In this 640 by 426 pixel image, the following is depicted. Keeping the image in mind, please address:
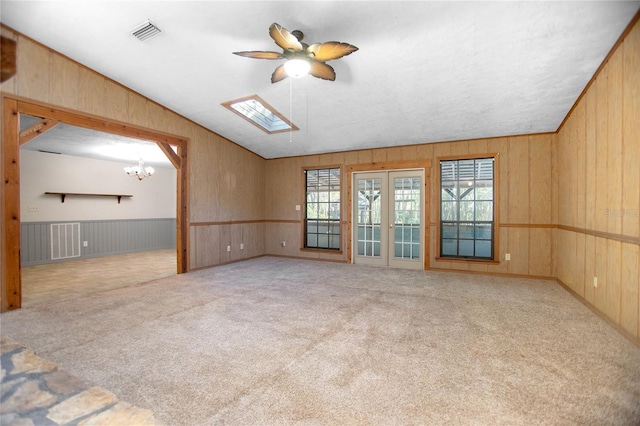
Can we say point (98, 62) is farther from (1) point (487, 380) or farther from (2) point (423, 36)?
(1) point (487, 380)

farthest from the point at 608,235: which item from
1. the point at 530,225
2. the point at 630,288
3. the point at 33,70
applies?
the point at 33,70

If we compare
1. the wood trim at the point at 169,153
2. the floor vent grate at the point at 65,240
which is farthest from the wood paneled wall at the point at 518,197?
the floor vent grate at the point at 65,240

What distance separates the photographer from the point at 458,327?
2.96 meters

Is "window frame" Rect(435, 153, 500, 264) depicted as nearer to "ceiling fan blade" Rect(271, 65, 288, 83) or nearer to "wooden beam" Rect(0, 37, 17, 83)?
"ceiling fan blade" Rect(271, 65, 288, 83)

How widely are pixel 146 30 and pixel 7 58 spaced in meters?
2.79

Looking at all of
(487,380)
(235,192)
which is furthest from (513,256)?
(235,192)

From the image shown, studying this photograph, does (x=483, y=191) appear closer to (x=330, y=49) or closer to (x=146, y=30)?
(x=330, y=49)

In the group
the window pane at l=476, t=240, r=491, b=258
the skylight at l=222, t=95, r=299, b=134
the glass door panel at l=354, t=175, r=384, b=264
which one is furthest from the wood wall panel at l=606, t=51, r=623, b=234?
the window pane at l=476, t=240, r=491, b=258

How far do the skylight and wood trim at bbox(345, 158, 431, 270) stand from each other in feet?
5.60

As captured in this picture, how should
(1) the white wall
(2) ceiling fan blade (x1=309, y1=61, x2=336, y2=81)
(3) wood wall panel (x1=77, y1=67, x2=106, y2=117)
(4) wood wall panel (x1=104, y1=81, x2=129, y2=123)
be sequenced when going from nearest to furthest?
(2) ceiling fan blade (x1=309, y1=61, x2=336, y2=81) < (3) wood wall panel (x1=77, y1=67, x2=106, y2=117) < (4) wood wall panel (x1=104, y1=81, x2=129, y2=123) < (1) the white wall

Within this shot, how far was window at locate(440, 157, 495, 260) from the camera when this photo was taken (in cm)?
555

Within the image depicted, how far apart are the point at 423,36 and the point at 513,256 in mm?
4226

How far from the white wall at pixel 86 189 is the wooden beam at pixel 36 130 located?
3.49 m

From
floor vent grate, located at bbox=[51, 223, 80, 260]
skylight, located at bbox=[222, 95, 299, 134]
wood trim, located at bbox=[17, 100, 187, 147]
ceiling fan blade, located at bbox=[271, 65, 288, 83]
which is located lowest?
floor vent grate, located at bbox=[51, 223, 80, 260]
